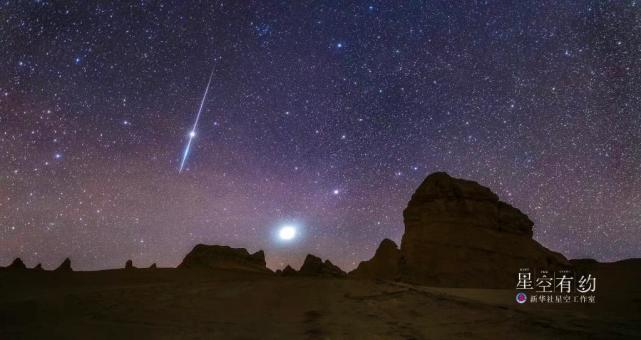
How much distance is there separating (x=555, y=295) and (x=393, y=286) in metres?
6.74

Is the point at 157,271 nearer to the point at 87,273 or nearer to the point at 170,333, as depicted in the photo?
the point at 87,273

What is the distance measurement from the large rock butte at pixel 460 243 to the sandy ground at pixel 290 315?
1637cm

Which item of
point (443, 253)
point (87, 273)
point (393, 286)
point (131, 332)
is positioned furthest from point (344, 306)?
point (443, 253)

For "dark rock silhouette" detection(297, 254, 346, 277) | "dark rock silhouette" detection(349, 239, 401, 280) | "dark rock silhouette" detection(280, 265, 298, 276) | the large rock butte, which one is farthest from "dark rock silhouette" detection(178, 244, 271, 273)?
the large rock butte

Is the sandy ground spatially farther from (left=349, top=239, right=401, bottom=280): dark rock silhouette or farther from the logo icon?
(left=349, top=239, right=401, bottom=280): dark rock silhouette

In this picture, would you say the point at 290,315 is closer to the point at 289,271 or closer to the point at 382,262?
the point at 289,271

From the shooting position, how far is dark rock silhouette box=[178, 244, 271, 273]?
30.3 meters

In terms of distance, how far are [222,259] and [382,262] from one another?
49.3 ft

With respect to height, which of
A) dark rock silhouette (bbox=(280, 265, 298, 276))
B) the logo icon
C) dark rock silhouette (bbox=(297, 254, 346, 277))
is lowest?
dark rock silhouette (bbox=(280, 265, 298, 276))

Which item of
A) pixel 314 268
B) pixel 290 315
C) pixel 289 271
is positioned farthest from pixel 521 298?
pixel 289 271

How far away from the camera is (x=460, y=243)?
30.7m

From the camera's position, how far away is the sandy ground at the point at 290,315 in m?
8.06

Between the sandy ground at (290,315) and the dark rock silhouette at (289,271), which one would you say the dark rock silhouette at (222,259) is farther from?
the sandy ground at (290,315)

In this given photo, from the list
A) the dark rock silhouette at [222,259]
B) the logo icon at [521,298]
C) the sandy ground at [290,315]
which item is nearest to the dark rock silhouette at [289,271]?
the dark rock silhouette at [222,259]
